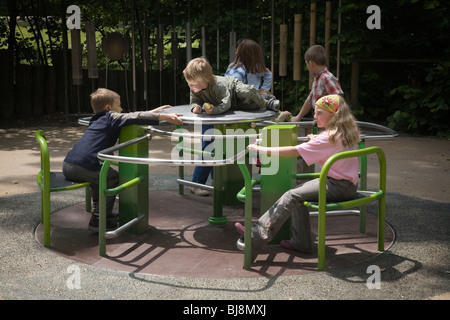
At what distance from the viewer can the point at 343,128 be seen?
3.73m

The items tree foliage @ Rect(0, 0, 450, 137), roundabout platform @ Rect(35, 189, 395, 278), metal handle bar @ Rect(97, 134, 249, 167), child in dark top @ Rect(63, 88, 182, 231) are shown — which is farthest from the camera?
tree foliage @ Rect(0, 0, 450, 137)

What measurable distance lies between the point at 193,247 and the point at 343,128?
1.21 m

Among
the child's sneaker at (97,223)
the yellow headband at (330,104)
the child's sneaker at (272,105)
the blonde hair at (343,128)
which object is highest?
the yellow headband at (330,104)

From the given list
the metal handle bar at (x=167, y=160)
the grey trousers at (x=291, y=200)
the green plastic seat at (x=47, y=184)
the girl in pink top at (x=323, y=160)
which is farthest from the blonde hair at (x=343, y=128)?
the green plastic seat at (x=47, y=184)

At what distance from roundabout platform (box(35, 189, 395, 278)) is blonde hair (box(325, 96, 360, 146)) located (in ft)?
2.37

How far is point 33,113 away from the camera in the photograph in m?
10.7

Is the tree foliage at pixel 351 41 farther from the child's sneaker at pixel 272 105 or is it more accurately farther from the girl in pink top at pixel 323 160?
the girl in pink top at pixel 323 160

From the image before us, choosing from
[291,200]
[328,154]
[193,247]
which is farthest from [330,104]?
[193,247]

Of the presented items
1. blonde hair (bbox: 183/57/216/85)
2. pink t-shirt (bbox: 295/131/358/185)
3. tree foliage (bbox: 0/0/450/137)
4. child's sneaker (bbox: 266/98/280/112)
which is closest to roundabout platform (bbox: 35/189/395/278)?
pink t-shirt (bbox: 295/131/358/185)

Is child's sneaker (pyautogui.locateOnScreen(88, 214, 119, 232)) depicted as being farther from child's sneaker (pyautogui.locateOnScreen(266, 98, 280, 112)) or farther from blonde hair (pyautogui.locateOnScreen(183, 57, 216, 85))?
child's sneaker (pyautogui.locateOnScreen(266, 98, 280, 112))

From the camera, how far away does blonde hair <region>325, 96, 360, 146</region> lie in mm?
3711

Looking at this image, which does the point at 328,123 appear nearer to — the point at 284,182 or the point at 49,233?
the point at 284,182

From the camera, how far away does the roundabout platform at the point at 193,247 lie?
365 centimetres

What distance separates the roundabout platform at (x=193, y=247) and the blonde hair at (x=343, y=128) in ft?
2.37
